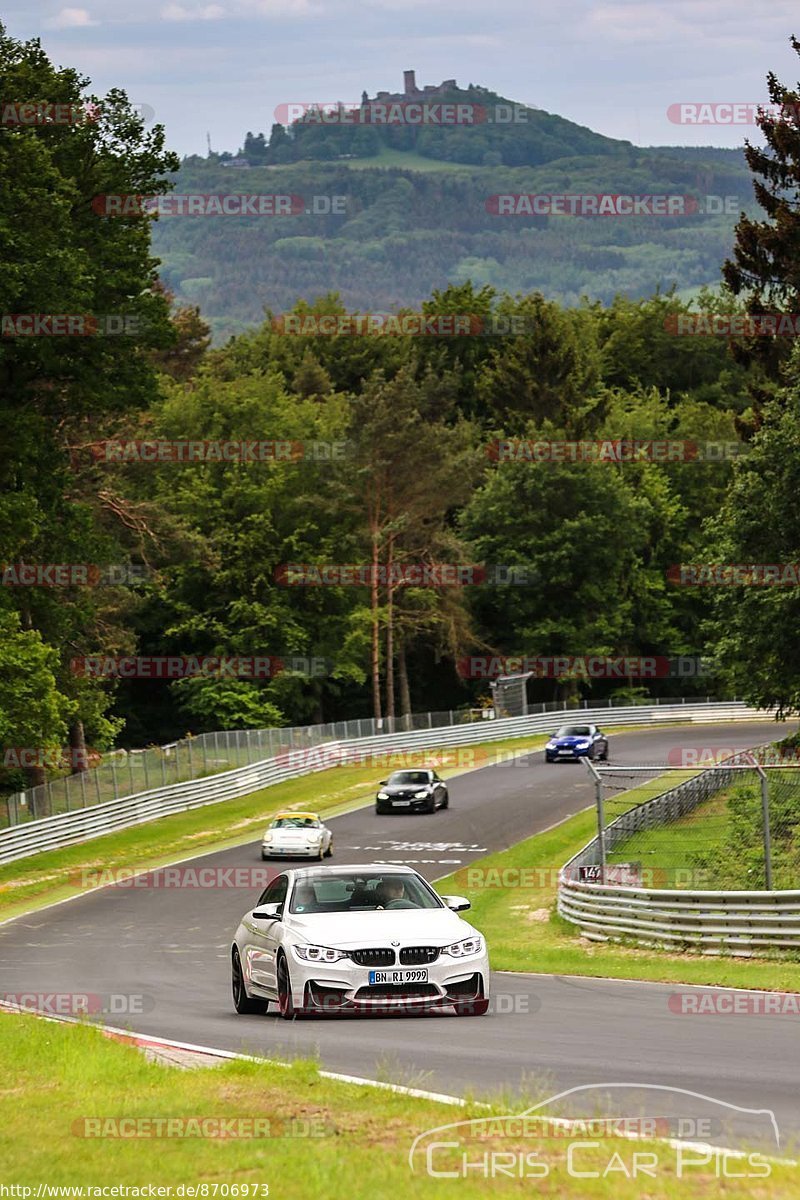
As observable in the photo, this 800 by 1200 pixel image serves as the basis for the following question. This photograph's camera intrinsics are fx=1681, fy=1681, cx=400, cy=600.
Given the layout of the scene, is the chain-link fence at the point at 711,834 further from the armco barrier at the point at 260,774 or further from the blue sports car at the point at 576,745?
the blue sports car at the point at 576,745

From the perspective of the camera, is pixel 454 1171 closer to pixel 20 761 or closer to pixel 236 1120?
pixel 236 1120

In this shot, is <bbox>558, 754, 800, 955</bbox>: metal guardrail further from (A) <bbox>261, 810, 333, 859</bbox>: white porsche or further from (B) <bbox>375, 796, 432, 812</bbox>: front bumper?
(B) <bbox>375, 796, 432, 812</bbox>: front bumper

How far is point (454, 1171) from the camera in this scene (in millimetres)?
7184

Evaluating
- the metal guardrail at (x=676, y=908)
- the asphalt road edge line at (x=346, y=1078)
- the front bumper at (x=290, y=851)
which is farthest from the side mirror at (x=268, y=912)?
the front bumper at (x=290, y=851)

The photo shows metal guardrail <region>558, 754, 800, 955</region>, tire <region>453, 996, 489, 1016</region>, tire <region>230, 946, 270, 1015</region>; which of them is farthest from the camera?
metal guardrail <region>558, 754, 800, 955</region>

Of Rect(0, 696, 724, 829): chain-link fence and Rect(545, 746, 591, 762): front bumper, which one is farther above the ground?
Rect(0, 696, 724, 829): chain-link fence

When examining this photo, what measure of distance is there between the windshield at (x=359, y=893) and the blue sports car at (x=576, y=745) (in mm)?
43931

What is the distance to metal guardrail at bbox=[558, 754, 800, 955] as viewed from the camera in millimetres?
19938

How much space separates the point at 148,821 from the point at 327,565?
3690cm

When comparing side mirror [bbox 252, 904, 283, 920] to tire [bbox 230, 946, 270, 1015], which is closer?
side mirror [bbox 252, 904, 283, 920]

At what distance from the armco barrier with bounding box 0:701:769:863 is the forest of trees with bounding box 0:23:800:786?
8.92ft

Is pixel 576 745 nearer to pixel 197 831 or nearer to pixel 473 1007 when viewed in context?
pixel 197 831

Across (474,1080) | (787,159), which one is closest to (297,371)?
(787,159)

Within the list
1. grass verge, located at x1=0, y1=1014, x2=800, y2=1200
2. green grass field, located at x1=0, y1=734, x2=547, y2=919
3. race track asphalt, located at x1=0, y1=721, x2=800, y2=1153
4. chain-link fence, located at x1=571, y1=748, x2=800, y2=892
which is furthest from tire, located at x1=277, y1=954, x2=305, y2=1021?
green grass field, located at x1=0, y1=734, x2=547, y2=919
